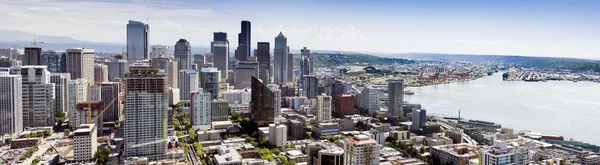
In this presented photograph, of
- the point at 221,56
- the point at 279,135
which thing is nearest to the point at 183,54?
the point at 221,56


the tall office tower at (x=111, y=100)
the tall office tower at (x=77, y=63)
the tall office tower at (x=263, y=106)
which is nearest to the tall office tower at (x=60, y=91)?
the tall office tower at (x=111, y=100)

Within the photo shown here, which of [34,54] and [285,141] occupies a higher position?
[34,54]

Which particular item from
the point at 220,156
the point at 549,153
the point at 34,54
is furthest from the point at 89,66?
the point at 549,153

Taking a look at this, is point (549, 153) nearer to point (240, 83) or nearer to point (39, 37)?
point (240, 83)

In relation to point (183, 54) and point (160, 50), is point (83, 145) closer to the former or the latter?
point (183, 54)

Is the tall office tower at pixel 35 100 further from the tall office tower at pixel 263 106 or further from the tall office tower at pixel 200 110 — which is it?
the tall office tower at pixel 263 106

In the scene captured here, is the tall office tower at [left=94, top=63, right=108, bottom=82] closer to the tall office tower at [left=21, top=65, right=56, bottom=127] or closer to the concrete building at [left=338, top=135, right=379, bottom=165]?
the tall office tower at [left=21, top=65, right=56, bottom=127]

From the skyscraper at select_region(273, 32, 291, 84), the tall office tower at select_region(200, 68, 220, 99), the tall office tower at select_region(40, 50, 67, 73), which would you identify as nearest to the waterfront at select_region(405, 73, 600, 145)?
the skyscraper at select_region(273, 32, 291, 84)
